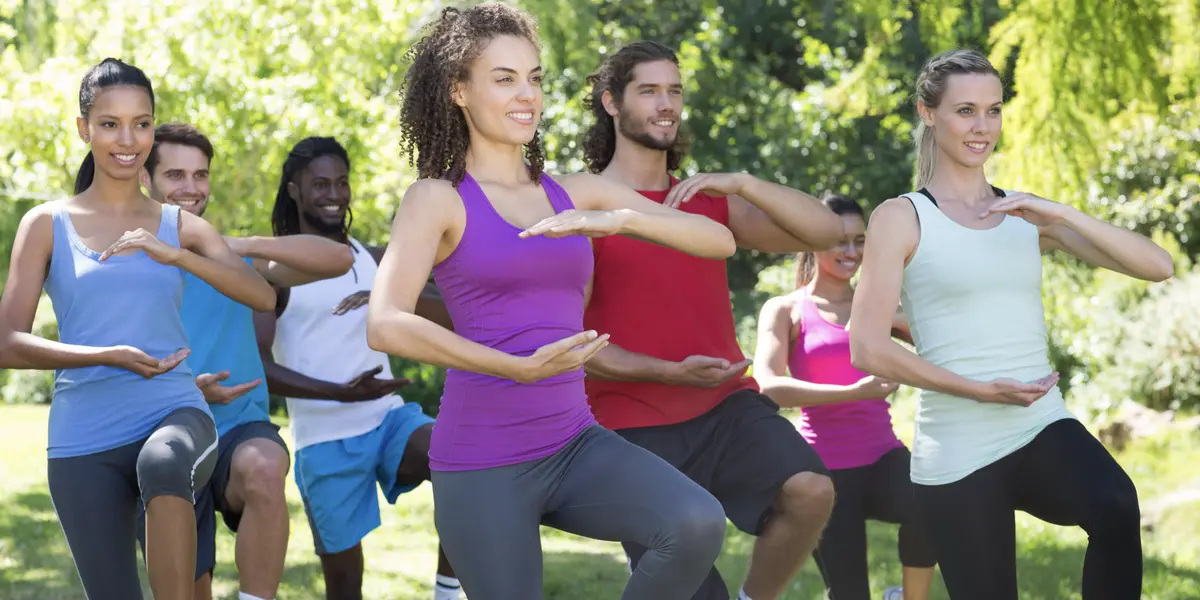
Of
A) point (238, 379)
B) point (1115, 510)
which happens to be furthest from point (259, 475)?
point (1115, 510)

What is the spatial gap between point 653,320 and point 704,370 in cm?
36

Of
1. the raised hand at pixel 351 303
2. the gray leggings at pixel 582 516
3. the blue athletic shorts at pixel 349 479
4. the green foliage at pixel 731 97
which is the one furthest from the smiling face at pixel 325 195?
the gray leggings at pixel 582 516

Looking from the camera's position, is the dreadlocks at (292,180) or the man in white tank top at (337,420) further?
the dreadlocks at (292,180)

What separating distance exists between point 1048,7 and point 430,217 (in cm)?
495

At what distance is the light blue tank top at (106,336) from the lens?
4.99 metres

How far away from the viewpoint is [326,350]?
6676 millimetres

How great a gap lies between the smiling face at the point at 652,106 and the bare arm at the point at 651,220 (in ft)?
3.92

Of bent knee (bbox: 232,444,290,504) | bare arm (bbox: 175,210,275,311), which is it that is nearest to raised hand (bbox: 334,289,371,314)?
bent knee (bbox: 232,444,290,504)

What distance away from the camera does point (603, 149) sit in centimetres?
599

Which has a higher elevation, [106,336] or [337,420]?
[106,336]

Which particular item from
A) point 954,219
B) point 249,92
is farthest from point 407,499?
point 954,219

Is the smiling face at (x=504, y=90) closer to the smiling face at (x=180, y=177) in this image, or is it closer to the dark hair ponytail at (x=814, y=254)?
the smiling face at (x=180, y=177)

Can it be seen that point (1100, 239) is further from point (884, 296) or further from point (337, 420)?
point (337, 420)

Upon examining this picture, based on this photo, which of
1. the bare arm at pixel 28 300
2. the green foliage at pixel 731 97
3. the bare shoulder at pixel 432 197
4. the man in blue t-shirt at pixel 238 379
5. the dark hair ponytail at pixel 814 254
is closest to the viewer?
the bare shoulder at pixel 432 197
